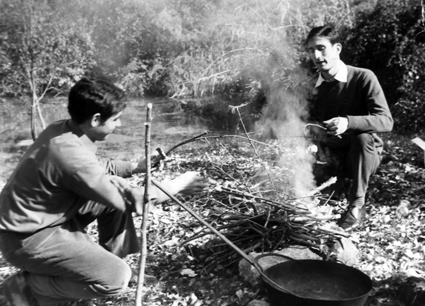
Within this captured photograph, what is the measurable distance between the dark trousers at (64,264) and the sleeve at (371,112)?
236 cm

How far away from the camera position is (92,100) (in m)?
2.67

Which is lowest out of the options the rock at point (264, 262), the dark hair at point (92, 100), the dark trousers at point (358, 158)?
the rock at point (264, 262)

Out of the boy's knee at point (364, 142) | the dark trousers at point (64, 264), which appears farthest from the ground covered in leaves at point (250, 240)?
the boy's knee at point (364, 142)

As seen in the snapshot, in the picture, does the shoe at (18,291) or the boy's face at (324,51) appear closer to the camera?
the shoe at (18,291)

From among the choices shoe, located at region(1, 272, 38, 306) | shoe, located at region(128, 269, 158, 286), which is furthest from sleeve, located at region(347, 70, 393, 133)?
shoe, located at region(1, 272, 38, 306)

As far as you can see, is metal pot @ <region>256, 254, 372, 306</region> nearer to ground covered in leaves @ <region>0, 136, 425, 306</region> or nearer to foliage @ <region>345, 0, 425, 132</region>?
ground covered in leaves @ <region>0, 136, 425, 306</region>

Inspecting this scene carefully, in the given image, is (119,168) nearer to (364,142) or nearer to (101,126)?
(101,126)

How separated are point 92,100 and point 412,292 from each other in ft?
7.61

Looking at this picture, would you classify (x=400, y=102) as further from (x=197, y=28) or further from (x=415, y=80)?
(x=197, y=28)

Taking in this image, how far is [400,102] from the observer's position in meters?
7.57

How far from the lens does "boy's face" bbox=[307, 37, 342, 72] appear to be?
4379 mm

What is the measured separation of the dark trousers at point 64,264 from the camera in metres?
2.69

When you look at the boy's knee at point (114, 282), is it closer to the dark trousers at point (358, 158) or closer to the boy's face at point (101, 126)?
the boy's face at point (101, 126)

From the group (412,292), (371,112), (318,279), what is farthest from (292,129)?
(412,292)
